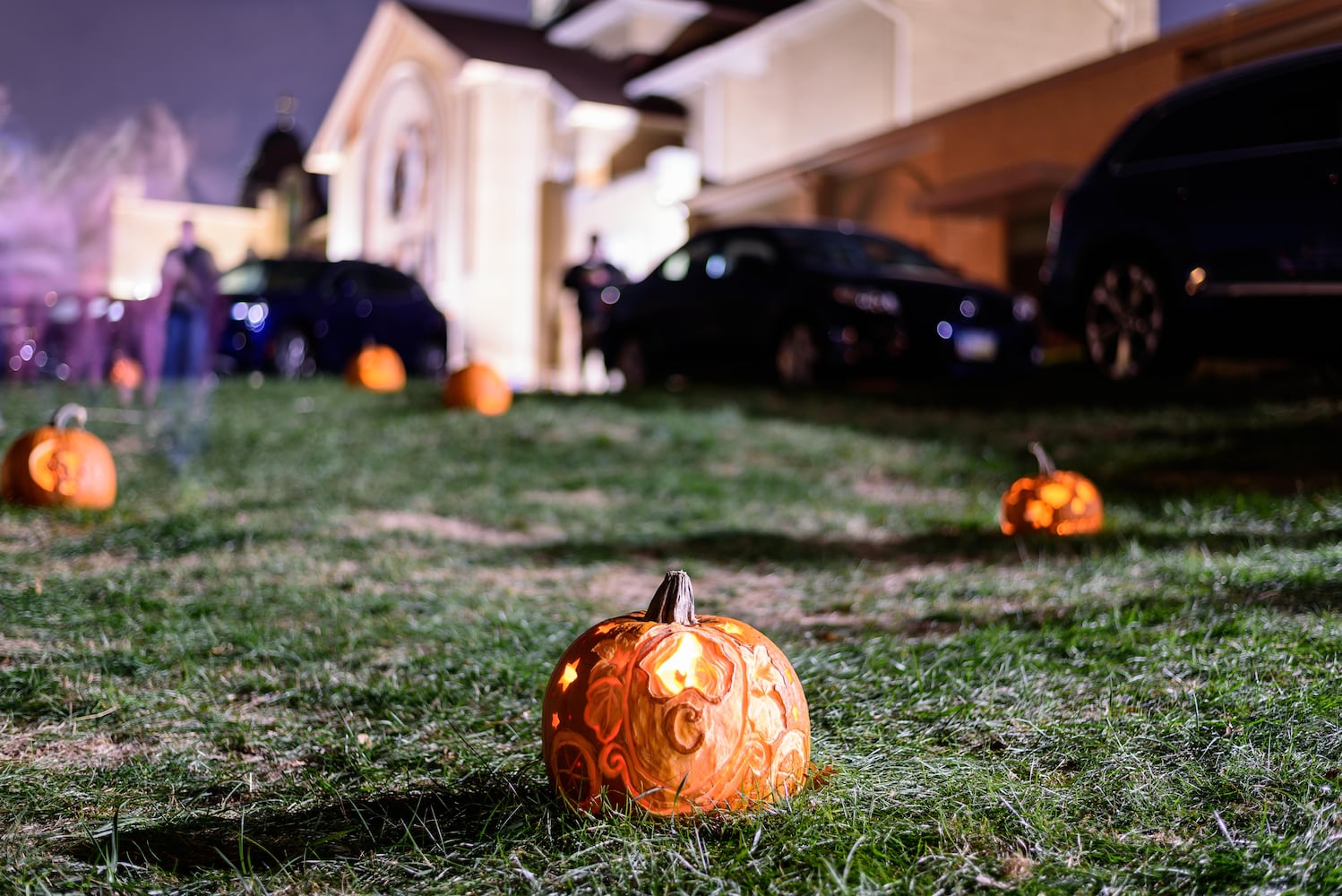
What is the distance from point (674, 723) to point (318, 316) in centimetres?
1393

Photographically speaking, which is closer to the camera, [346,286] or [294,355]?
[346,286]

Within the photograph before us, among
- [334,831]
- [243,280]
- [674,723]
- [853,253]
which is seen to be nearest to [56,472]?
[334,831]

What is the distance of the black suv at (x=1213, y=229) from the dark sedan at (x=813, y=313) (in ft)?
3.79

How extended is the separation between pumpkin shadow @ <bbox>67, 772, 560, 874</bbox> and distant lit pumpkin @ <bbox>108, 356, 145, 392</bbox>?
492 inches

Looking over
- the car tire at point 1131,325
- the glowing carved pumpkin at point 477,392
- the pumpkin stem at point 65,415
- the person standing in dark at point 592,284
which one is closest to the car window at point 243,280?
the person standing in dark at point 592,284

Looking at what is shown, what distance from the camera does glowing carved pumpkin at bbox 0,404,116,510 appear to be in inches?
237

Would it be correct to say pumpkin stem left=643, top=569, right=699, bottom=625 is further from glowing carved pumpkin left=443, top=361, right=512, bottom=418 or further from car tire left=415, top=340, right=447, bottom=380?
car tire left=415, top=340, right=447, bottom=380

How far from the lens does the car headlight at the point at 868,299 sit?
415 inches

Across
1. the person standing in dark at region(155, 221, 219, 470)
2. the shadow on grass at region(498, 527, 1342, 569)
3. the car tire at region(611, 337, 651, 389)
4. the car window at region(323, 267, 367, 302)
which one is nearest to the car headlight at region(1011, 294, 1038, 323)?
the car tire at region(611, 337, 651, 389)

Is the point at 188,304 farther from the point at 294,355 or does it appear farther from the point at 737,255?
the point at 737,255

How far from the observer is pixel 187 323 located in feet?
39.1

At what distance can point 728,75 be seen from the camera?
92.9 feet

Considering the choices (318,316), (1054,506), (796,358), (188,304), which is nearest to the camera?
(1054,506)

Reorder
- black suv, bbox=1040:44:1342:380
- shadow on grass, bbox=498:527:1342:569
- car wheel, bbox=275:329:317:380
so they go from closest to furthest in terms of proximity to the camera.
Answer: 1. shadow on grass, bbox=498:527:1342:569
2. black suv, bbox=1040:44:1342:380
3. car wheel, bbox=275:329:317:380
